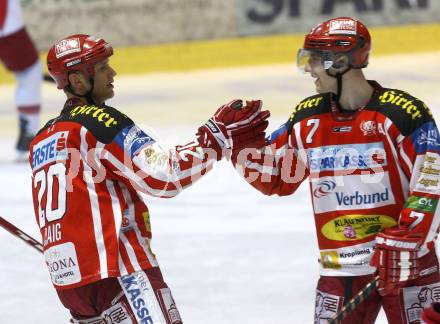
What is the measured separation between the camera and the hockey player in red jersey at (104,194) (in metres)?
3.04

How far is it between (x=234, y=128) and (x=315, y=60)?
0.31 m

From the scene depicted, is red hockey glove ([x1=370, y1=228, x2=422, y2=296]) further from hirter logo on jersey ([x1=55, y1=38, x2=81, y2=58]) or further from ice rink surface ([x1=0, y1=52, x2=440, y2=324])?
ice rink surface ([x1=0, y1=52, x2=440, y2=324])

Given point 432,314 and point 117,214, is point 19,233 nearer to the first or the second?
point 117,214

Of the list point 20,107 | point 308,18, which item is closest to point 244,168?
point 20,107

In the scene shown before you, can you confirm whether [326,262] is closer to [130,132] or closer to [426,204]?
[426,204]

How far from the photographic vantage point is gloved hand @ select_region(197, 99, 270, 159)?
10.3 feet

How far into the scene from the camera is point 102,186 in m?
3.08

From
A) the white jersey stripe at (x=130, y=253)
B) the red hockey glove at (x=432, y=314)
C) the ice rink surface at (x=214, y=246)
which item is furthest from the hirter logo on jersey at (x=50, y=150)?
the ice rink surface at (x=214, y=246)

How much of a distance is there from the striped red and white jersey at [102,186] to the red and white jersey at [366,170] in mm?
328

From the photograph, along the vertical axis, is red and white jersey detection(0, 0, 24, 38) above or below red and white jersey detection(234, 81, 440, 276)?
above

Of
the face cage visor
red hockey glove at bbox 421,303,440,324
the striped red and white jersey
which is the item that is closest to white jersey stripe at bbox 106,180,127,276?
the striped red and white jersey

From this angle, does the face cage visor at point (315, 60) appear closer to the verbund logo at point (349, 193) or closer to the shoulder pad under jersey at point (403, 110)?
the shoulder pad under jersey at point (403, 110)

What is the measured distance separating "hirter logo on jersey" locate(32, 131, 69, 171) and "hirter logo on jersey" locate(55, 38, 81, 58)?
0.80ft

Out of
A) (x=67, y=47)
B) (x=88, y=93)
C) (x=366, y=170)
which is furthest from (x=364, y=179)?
(x=67, y=47)
